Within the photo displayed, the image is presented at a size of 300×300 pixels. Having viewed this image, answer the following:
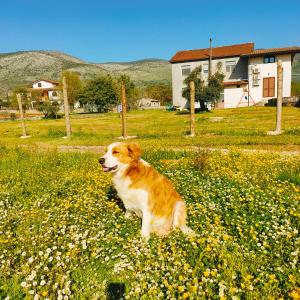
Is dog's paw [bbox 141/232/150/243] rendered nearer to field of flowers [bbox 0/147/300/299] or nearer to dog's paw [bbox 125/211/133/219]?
field of flowers [bbox 0/147/300/299]

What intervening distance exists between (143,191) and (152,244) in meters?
0.85

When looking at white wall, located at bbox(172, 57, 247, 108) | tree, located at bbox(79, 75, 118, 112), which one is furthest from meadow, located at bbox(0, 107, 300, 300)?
tree, located at bbox(79, 75, 118, 112)

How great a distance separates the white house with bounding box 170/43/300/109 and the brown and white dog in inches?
2072

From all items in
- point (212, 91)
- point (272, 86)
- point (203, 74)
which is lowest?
point (212, 91)

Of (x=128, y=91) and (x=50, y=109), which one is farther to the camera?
(x=128, y=91)

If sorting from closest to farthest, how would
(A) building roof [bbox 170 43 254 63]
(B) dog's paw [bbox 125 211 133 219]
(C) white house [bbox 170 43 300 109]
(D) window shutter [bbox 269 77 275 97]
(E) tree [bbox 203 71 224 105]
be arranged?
1. (B) dog's paw [bbox 125 211 133 219]
2. (E) tree [bbox 203 71 224 105]
3. (C) white house [bbox 170 43 300 109]
4. (D) window shutter [bbox 269 77 275 97]
5. (A) building roof [bbox 170 43 254 63]

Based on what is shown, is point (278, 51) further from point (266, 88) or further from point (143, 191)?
point (143, 191)

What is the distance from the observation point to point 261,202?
5.59 metres

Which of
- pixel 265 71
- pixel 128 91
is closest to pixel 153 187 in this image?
pixel 265 71

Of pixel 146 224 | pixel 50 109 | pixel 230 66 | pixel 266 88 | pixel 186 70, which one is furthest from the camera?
pixel 186 70

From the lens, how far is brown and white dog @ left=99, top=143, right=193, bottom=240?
4863 millimetres

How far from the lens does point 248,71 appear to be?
56531 mm

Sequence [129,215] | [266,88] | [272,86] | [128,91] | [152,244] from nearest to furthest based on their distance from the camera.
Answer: [152,244] → [129,215] → [272,86] → [266,88] → [128,91]

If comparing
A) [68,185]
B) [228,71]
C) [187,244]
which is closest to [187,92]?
[228,71]
